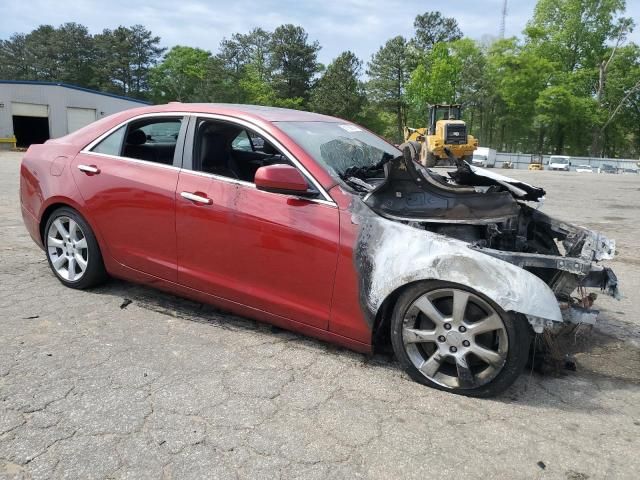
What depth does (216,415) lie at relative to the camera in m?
2.58

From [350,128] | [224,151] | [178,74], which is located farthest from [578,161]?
[178,74]

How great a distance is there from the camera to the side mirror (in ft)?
10.0

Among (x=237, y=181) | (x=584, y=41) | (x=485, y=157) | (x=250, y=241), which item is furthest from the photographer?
(x=584, y=41)

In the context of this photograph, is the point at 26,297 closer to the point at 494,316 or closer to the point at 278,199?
the point at 278,199

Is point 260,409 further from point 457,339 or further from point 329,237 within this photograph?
point 457,339

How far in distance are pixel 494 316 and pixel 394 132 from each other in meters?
64.2

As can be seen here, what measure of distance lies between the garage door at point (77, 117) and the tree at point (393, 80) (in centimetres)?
3670

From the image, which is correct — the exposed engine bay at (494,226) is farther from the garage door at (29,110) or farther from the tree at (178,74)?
the tree at (178,74)

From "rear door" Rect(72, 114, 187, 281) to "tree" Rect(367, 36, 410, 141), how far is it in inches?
2452

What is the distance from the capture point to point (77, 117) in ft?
127

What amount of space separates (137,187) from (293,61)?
6780cm

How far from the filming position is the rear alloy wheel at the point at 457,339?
106 inches

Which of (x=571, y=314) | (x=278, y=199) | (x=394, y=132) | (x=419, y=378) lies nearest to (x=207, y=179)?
(x=278, y=199)

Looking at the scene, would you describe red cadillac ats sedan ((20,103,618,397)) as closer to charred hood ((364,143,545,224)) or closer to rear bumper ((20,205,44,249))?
charred hood ((364,143,545,224))
